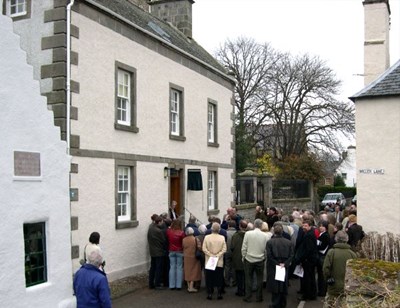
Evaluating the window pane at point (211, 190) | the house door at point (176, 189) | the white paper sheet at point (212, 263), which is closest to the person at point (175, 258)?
the white paper sheet at point (212, 263)

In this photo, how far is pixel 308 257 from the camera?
37.2 ft

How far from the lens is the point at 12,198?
8273 mm

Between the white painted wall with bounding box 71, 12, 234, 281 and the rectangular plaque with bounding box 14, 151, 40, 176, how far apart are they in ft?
9.88

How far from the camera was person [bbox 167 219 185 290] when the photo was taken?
12750 millimetres

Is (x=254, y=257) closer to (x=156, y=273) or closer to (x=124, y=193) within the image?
(x=156, y=273)

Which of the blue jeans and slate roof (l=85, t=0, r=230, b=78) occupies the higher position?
slate roof (l=85, t=0, r=230, b=78)

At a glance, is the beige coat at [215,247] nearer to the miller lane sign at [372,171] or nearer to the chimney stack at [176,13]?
the miller lane sign at [372,171]

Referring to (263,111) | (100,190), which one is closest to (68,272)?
(100,190)

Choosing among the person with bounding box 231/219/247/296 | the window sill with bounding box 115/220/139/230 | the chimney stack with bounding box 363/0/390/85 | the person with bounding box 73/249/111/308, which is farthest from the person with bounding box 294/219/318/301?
the chimney stack with bounding box 363/0/390/85

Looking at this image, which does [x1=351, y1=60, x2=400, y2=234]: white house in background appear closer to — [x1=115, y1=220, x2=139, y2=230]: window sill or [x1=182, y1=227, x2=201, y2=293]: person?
[x1=182, y1=227, x2=201, y2=293]: person

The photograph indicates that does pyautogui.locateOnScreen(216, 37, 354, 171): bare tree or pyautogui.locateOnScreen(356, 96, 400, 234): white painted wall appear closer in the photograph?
pyautogui.locateOnScreen(356, 96, 400, 234): white painted wall

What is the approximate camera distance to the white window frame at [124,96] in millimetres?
14113

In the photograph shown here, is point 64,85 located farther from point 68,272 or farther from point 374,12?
point 374,12

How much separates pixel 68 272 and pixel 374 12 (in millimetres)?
11125
